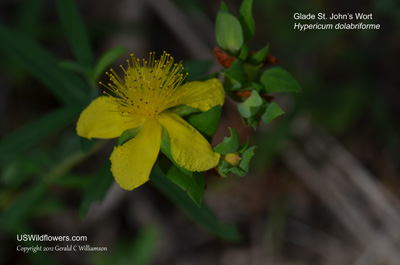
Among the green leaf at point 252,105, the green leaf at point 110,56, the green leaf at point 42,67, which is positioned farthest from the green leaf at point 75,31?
the green leaf at point 252,105

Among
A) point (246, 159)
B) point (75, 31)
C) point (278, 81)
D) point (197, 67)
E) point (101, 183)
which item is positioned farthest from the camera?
point (75, 31)

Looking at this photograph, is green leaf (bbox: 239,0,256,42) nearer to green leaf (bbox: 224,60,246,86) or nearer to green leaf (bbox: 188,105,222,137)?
green leaf (bbox: 224,60,246,86)

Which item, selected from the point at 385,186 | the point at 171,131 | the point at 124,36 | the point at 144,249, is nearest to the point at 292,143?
the point at 385,186

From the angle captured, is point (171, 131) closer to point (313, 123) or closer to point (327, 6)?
point (313, 123)

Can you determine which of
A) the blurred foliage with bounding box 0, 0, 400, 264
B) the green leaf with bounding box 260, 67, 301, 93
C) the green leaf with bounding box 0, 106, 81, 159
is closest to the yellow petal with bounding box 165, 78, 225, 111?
the green leaf with bounding box 260, 67, 301, 93

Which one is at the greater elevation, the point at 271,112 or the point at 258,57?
the point at 258,57

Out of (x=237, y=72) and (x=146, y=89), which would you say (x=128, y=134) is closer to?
(x=146, y=89)

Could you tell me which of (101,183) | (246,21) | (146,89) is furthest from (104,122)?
(246,21)
